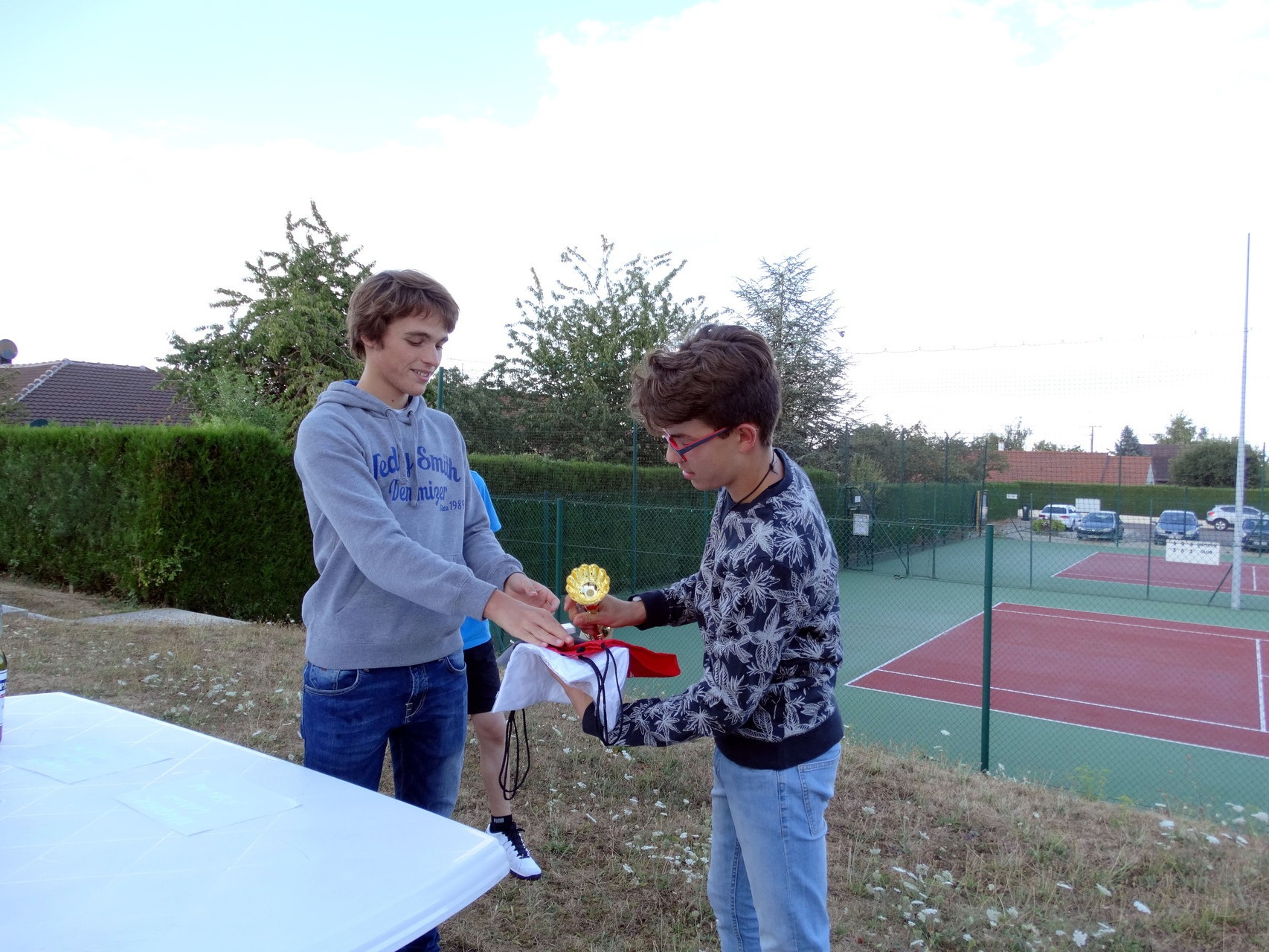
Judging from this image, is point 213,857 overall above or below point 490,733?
above

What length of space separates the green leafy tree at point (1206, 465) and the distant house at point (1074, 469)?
679mm

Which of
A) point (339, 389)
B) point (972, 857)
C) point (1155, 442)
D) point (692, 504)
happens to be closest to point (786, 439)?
point (692, 504)

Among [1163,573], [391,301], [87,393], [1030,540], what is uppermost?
[87,393]

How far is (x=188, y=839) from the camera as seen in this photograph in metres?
1.31

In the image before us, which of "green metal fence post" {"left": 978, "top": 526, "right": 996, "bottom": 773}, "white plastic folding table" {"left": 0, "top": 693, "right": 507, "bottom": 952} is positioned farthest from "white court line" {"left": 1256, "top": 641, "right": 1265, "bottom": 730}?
"white plastic folding table" {"left": 0, "top": 693, "right": 507, "bottom": 952}

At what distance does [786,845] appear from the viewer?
1.55m

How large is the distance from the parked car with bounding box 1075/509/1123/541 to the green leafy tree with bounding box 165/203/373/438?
2004 cm

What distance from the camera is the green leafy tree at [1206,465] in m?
20.6

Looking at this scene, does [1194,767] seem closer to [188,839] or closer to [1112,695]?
[1112,695]

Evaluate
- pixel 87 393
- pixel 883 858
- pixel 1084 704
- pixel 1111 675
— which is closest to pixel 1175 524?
pixel 1111 675

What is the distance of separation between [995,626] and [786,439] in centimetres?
624

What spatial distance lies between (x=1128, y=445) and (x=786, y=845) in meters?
22.7

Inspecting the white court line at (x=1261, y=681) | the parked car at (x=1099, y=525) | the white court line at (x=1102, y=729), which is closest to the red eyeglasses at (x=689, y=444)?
the white court line at (x=1102, y=729)

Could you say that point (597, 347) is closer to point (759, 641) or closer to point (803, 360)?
point (803, 360)
